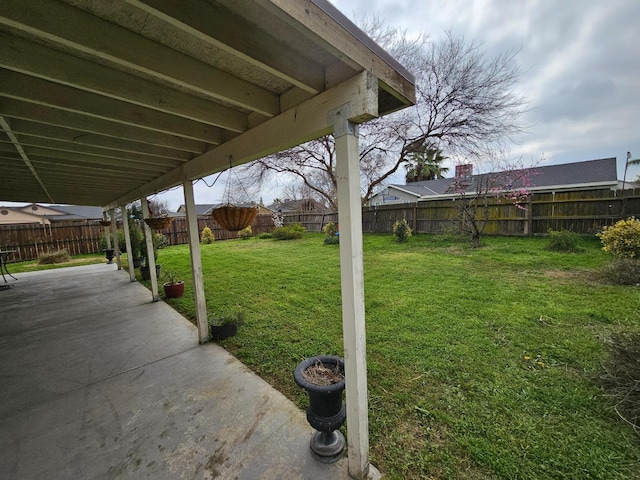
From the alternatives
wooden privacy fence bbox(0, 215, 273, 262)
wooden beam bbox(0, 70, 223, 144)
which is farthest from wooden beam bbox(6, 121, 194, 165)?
wooden privacy fence bbox(0, 215, 273, 262)

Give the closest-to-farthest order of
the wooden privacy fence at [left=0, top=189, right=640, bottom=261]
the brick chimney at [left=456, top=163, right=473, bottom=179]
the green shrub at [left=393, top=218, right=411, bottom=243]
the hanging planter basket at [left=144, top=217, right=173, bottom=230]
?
the hanging planter basket at [left=144, top=217, right=173, bottom=230] → the wooden privacy fence at [left=0, top=189, right=640, bottom=261] → the brick chimney at [left=456, top=163, right=473, bottom=179] → the green shrub at [left=393, top=218, right=411, bottom=243]

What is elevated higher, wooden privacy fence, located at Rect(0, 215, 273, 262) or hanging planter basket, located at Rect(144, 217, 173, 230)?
hanging planter basket, located at Rect(144, 217, 173, 230)

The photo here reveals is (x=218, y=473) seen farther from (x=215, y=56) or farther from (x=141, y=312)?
(x=141, y=312)

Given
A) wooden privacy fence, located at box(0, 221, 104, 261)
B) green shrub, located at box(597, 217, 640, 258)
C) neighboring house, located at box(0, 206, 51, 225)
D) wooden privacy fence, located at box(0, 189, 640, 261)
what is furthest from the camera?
neighboring house, located at box(0, 206, 51, 225)

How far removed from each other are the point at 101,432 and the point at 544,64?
945cm

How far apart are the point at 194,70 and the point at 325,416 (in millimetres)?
1986

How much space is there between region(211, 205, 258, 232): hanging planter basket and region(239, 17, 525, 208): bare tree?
458cm

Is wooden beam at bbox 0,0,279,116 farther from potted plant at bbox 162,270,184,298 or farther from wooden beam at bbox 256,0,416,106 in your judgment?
potted plant at bbox 162,270,184,298

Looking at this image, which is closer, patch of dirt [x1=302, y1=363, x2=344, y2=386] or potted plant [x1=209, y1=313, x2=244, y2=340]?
patch of dirt [x1=302, y1=363, x2=344, y2=386]

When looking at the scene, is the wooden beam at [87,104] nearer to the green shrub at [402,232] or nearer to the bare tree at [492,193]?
the bare tree at [492,193]

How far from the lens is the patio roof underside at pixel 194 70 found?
95 centimetres

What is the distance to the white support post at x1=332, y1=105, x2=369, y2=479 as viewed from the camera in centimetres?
122

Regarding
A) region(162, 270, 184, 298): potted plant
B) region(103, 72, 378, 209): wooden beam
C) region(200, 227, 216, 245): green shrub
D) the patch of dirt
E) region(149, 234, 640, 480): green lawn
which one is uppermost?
region(103, 72, 378, 209): wooden beam

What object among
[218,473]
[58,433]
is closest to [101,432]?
[58,433]
